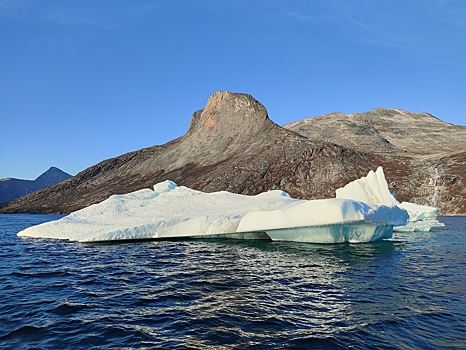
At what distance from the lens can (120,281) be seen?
621 inches

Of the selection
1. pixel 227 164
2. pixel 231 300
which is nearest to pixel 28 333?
pixel 231 300

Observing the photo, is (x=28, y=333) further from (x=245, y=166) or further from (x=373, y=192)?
(x=245, y=166)

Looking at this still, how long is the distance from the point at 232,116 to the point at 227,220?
425 ft

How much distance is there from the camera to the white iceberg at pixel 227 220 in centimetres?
2502

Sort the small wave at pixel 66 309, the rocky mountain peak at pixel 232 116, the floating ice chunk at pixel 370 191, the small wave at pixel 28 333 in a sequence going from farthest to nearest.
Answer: the rocky mountain peak at pixel 232 116, the floating ice chunk at pixel 370 191, the small wave at pixel 66 309, the small wave at pixel 28 333

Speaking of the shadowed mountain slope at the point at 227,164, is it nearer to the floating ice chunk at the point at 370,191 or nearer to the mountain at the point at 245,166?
the mountain at the point at 245,166

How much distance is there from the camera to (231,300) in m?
12.8

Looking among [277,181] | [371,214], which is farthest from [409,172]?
[371,214]

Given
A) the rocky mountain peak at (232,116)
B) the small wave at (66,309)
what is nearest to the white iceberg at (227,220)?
the small wave at (66,309)

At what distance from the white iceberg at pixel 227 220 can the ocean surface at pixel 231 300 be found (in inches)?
115

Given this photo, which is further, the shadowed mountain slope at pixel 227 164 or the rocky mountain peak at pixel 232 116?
the rocky mountain peak at pixel 232 116

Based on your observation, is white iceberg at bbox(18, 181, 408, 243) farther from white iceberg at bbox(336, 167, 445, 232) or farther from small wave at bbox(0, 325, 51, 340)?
small wave at bbox(0, 325, 51, 340)

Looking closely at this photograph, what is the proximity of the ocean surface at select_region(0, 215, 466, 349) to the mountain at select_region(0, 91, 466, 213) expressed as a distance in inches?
3769

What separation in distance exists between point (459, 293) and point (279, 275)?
7.24 metres
